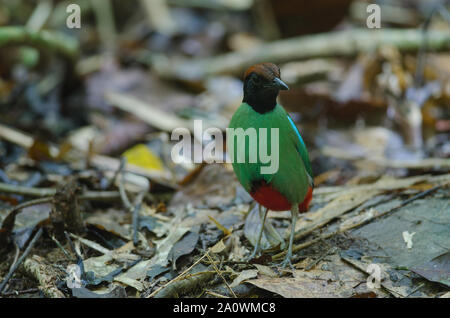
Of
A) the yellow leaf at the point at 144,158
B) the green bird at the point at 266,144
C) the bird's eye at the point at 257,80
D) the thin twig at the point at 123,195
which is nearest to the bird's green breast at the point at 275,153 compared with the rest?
the green bird at the point at 266,144

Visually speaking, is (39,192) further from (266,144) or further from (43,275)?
(266,144)

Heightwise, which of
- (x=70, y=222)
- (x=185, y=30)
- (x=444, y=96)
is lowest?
(x=70, y=222)

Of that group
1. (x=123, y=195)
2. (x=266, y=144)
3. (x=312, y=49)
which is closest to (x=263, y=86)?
(x=266, y=144)

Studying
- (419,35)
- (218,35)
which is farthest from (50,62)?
(419,35)

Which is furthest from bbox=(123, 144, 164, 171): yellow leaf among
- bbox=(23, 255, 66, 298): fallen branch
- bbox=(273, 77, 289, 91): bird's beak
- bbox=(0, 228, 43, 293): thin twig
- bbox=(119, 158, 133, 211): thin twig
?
bbox=(273, 77, 289, 91): bird's beak

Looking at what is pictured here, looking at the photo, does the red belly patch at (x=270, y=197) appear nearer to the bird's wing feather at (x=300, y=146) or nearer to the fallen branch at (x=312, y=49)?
the bird's wing feather at (x=300, y=146)

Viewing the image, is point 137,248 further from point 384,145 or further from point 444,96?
point 444,96
